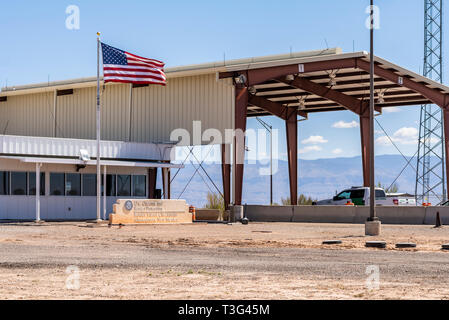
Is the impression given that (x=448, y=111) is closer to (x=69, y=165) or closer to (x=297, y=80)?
(x=297, y=80)

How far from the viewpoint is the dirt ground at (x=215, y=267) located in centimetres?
1243

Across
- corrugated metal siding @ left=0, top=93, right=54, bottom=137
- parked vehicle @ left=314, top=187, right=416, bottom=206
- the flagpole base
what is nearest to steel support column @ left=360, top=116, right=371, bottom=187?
parked vehicle @ left=314, top=187, right=416, bottom=206

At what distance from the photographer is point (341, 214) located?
1608 inches

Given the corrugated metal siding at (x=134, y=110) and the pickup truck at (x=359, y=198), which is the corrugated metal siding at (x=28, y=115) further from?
the pickup truck at (x=359, y=198)

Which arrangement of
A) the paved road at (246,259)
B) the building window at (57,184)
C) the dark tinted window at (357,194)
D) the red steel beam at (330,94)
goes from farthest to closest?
the dark tinted window at (357,194) < the red steel beam at (330,94) < the building window at (57,184) < the paved road at (246,259)

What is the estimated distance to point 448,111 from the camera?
4659cm

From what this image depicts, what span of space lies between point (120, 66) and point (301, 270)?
2464 centimetres

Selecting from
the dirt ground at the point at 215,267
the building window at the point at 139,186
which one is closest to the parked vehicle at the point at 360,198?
the building window at the point at 139,186

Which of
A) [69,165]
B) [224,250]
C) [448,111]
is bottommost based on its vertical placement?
[224,250]

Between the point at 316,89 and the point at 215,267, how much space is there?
32.3 m

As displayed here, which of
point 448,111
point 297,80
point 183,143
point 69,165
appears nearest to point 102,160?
point 69,165

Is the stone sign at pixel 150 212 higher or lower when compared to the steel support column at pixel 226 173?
lower

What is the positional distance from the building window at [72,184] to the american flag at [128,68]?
7282 mm

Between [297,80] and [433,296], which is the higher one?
[297,80]
